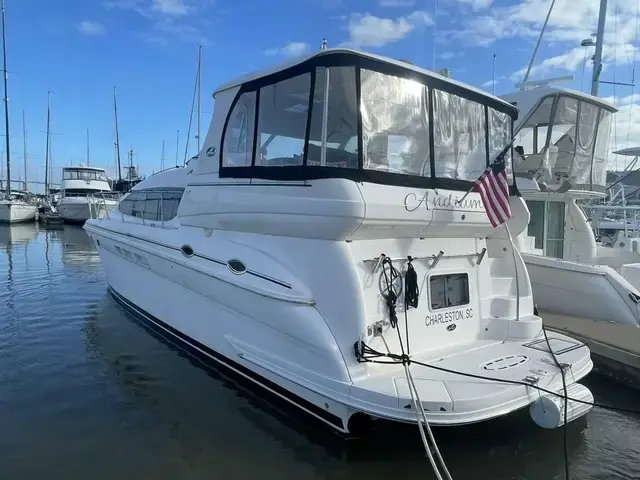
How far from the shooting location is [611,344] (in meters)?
6.25

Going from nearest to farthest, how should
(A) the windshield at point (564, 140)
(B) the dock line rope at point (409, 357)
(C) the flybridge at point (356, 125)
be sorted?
(B) the dock line rope at point (409, 357), (C) the flybridge at point (356, 125), (A) the windshield at point (564, 140)

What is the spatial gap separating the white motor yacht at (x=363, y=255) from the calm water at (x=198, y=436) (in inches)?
13.4

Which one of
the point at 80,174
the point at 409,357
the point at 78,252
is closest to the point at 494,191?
the point at 409,357

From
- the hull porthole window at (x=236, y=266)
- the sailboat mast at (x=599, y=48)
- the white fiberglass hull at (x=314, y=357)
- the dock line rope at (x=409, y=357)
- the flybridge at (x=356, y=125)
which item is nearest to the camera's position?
the dock line rope at (x=409, y=357)

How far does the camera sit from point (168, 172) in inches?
310

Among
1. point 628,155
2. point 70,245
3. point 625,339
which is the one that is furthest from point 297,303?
point 70,245

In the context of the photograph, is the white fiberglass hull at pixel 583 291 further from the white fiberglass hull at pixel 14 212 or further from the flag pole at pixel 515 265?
the white fiberglass hull at pixel 14 212

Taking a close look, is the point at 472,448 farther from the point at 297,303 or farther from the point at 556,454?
the point at 297,303

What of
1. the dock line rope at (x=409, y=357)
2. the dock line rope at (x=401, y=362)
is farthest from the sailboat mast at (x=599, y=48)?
the dock line rope at (x=401, y=362)

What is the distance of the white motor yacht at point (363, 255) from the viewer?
4.20 m

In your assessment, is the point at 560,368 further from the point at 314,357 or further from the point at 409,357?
the point at 314,357

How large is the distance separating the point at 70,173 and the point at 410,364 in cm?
4113

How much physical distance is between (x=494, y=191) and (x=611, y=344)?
2.90 m

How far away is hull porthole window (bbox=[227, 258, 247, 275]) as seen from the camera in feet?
16.8
